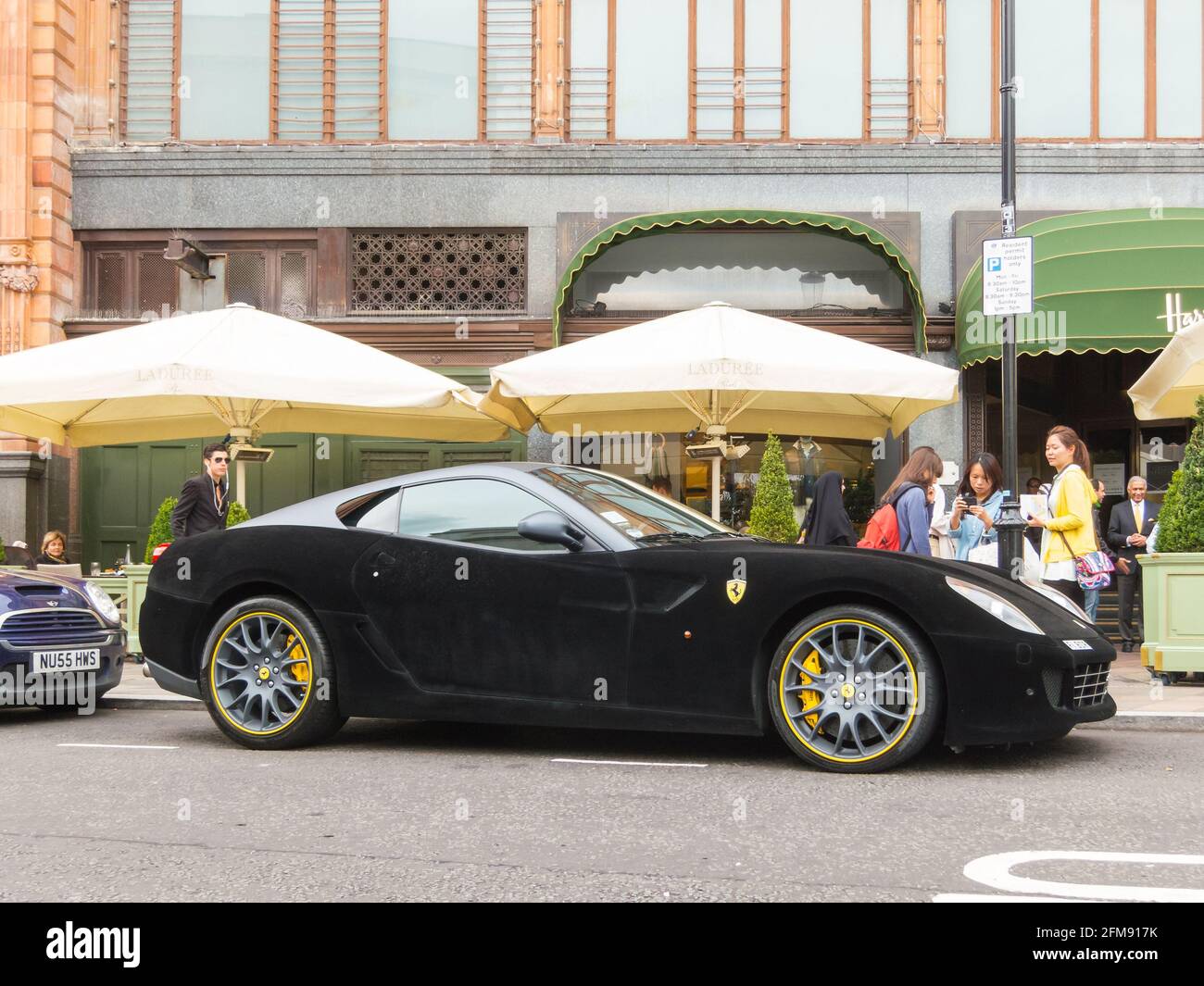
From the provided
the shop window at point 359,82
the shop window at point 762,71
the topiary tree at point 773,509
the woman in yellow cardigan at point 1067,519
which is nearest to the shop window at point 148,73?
the shop window at point 359,82

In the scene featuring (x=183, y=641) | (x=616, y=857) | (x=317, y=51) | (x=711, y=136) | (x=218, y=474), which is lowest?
(x=616, y=857)

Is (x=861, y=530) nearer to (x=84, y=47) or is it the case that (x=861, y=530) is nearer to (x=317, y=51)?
(x=317, y=51)

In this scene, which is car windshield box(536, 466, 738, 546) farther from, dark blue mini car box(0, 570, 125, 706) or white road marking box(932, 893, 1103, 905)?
dark blue mini car box(0, 570, 125, 706)

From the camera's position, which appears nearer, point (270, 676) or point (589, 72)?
point (270, 676)

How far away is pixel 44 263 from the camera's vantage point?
1477cm

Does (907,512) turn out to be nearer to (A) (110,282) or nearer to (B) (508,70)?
(B) (508,70)

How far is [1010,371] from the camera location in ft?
31.2

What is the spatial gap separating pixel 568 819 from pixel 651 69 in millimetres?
12201

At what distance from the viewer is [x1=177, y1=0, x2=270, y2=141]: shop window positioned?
15.4 meters

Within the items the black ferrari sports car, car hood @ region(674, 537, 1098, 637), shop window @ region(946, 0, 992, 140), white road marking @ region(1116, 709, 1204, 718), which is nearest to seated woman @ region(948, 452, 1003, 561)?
white road marking @ region(1116, 709, 1204, 718)

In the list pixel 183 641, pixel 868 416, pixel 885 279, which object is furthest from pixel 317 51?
pixel 183 641

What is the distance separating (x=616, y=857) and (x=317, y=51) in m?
13.4

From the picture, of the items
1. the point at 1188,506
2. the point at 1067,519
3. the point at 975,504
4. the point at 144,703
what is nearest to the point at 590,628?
the point at 144,703

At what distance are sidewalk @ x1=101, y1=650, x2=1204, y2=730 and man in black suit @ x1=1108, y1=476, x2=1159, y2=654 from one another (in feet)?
7.81
